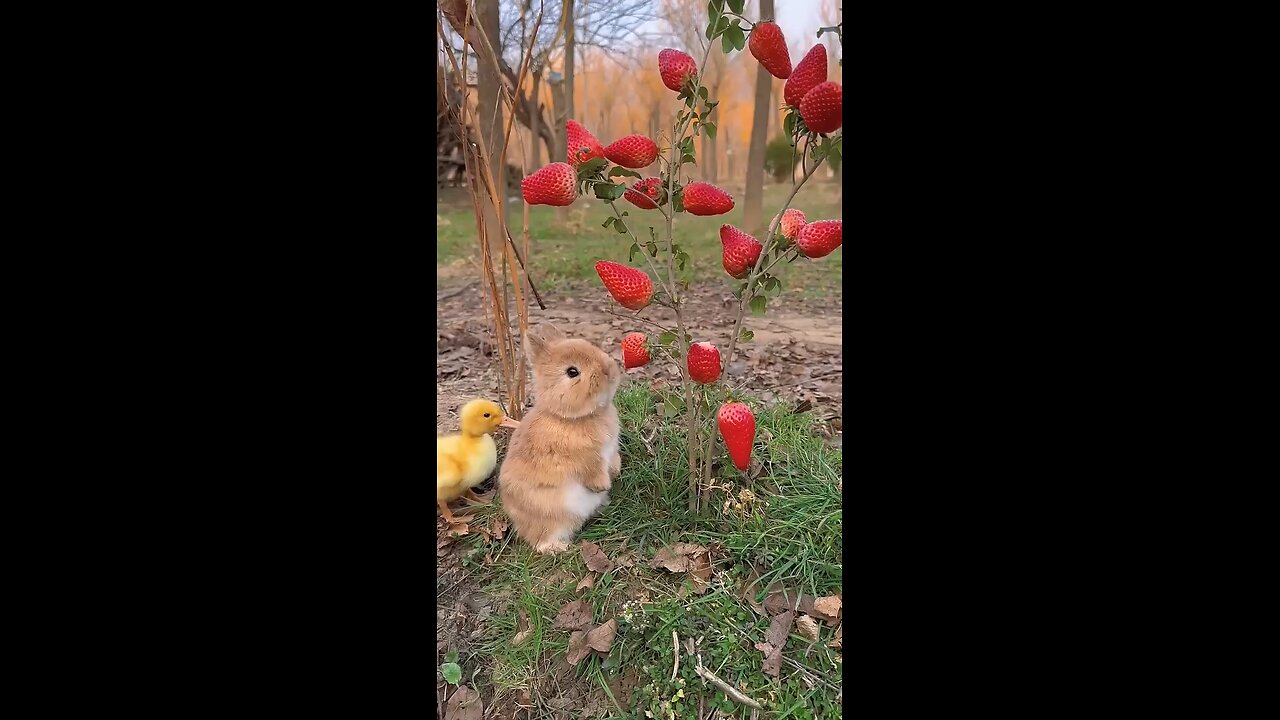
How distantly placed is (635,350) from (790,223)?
293mm

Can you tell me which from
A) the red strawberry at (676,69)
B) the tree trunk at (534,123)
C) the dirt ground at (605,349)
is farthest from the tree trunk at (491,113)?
the red strawberry at (676,69)

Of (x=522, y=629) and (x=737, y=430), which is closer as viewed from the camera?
(x=522, y=629)

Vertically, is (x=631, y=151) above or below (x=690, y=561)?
above

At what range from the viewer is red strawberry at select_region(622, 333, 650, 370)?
1.10 meters

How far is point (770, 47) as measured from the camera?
967 mm

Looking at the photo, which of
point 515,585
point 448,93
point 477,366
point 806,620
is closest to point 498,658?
point 515,585

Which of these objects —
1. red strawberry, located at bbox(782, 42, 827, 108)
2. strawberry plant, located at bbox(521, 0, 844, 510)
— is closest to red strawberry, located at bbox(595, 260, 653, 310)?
strawberry plant, located at bbox(521, 0, 844, 510)

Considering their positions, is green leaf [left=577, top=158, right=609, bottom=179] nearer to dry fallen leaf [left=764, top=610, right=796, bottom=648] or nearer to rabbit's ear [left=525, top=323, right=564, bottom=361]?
rabbit's ear [left=525, top=323, right=564, bottom=361]

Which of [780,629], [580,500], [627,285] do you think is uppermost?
[627,285]

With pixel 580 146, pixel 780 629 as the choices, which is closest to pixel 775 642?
pixel 780 629

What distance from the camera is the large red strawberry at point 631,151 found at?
999 mm

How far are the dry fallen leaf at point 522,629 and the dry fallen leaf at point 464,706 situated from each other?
83 mm

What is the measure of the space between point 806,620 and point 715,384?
1.22ft

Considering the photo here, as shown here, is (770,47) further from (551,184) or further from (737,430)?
(737,430)
